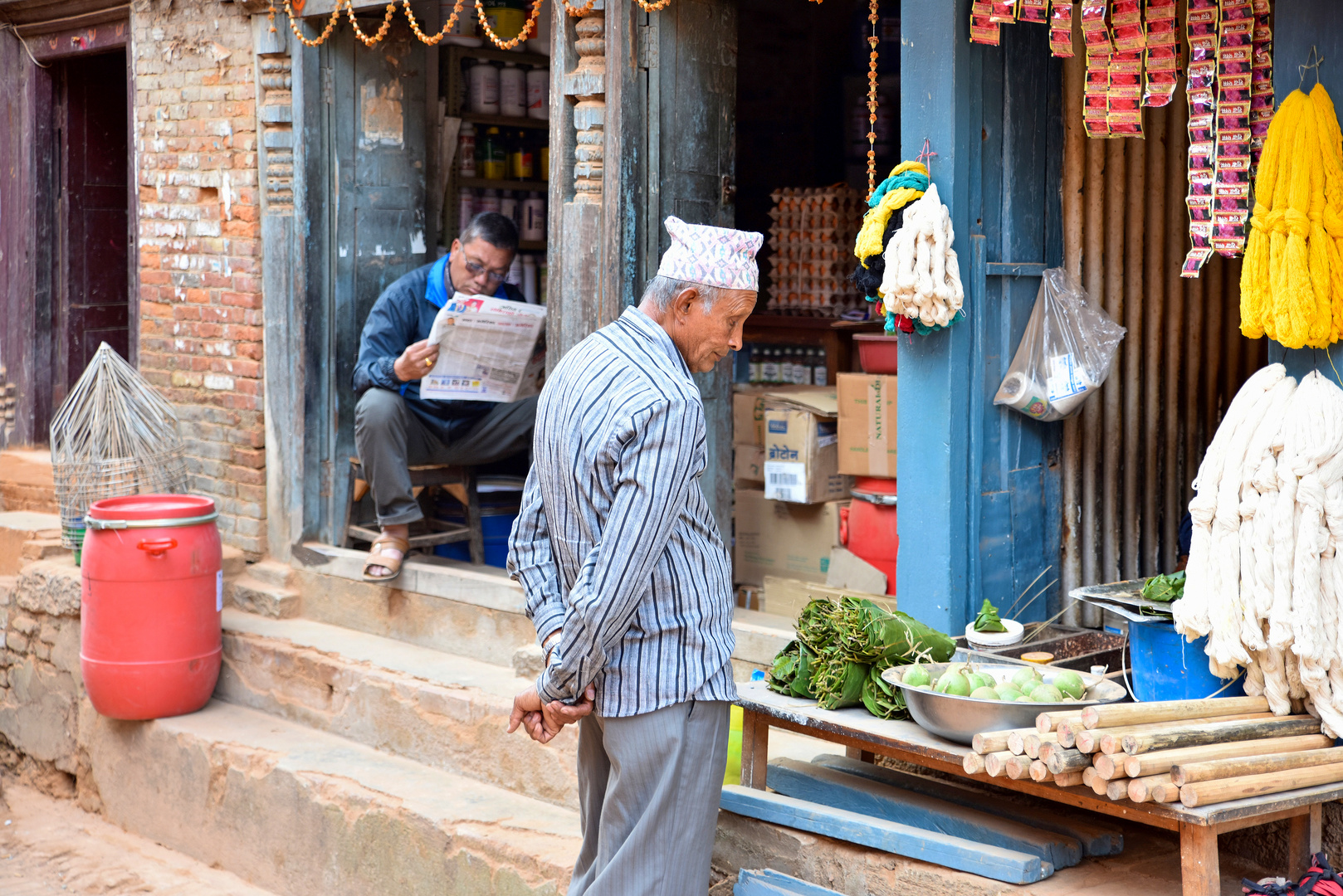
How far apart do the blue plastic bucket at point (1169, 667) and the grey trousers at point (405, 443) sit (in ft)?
11.1

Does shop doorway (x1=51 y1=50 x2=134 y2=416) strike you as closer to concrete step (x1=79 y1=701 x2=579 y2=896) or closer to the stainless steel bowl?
concrete step (x1=79 y1=701 x2=579 y2=896)

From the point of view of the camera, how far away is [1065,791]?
10.3 feet

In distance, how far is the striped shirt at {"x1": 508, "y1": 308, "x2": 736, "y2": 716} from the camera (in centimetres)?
285

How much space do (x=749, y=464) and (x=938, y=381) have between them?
73.3 inches

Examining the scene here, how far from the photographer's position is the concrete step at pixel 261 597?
22.1 feet

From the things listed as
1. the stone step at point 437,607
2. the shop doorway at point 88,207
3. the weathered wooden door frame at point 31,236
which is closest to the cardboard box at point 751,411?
the stone step at point 437,607

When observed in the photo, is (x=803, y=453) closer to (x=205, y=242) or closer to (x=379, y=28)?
(x=379, y=28)

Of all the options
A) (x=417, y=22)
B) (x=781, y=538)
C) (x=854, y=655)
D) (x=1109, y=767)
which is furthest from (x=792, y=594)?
(x=417, y=22)

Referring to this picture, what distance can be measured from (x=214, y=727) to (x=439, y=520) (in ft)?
4.85

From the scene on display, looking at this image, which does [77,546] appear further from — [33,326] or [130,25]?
[130,25]

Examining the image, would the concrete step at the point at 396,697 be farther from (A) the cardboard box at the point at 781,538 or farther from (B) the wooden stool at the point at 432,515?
(A) the cardboard box at the point at 781,538

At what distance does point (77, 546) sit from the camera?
6.81 m

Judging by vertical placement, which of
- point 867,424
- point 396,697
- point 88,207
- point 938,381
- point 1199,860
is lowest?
point 396,697

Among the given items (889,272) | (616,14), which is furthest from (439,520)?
(889,272)
